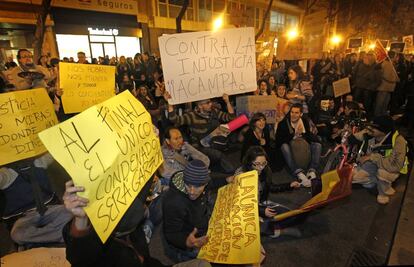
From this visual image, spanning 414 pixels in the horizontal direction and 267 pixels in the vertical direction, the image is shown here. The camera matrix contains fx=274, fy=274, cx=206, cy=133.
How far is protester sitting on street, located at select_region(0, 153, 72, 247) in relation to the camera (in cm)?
252

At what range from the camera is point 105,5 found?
54.2 ft

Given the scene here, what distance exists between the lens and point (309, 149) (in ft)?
16.3

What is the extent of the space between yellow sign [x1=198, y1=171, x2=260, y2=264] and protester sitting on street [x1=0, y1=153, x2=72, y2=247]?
1464 millimetres

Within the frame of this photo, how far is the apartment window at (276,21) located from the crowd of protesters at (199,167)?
26344mm

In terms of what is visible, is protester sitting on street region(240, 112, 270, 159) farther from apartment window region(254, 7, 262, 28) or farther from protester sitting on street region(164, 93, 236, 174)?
apartment window region(254, 7, 262, 28)

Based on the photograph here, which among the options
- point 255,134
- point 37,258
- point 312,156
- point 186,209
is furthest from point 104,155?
point 312,156

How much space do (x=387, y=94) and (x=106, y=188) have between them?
916 cm

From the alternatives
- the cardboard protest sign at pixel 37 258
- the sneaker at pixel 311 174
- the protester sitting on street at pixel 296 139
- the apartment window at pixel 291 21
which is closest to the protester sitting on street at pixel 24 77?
the cardboard protest sign at pixel 37 258

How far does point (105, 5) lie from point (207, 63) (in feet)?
49.5

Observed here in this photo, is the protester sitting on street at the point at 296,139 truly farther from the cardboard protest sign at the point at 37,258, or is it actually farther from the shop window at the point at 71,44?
the shop window at the point at 71,44

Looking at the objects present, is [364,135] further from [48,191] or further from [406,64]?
[406,64]

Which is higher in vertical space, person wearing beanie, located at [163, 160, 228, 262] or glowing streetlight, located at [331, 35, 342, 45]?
glowing streetlight, located at [331, 35, 342, 45]

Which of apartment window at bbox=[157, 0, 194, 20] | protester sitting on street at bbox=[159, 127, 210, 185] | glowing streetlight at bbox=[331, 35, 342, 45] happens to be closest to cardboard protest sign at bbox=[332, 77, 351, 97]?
protester sitting on street at bbox=[159, 127, 210, 185]

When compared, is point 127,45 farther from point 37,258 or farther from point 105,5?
point 37,258
